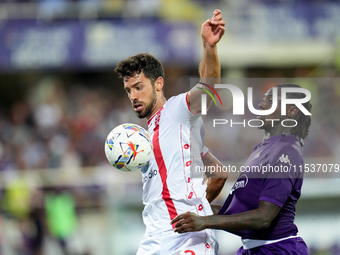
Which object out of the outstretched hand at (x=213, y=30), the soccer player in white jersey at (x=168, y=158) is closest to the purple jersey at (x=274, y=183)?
the soccer player in white jersey at (x=168, y=158)

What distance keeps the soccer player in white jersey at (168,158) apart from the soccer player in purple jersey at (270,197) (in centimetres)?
31

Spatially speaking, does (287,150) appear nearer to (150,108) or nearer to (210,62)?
(210,62)

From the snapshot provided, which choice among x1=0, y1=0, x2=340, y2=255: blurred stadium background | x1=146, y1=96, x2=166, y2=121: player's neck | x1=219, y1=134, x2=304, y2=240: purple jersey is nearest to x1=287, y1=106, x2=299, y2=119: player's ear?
x1=219, y1=134, x2=304, y2=240: purple jersey

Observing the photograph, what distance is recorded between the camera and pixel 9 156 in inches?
610

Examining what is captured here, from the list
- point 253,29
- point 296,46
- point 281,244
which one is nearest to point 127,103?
point 253,29

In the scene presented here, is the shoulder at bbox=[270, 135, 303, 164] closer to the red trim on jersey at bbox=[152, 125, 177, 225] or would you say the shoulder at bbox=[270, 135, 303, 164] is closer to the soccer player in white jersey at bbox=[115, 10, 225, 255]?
the soccer player in white jersey at bbox=[115, 10, 225, 255]

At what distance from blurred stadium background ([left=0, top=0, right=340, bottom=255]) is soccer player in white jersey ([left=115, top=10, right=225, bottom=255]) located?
281 inches

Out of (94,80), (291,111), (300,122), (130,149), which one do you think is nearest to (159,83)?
(130,149)

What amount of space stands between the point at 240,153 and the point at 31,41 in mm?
7718

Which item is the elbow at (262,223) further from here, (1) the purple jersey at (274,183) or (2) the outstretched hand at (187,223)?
(2) the outstretched hand at (187,223)

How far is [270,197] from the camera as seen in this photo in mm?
5461

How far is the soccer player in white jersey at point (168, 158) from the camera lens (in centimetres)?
566

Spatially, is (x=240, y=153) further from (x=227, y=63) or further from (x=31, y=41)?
(x=31, y=41)

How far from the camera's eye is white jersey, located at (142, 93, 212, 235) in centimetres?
571
